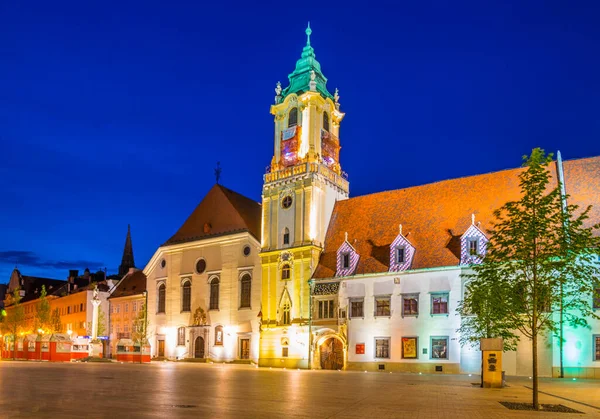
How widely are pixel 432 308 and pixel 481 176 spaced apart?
1081 cm

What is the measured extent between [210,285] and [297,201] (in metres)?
12.3

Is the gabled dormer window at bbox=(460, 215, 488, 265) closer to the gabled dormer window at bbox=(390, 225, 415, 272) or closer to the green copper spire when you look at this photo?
the gabled dormer window at bbox=(390, 225, 415, 272)

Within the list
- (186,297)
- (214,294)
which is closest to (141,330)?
(186,297)

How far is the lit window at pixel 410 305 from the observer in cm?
4088

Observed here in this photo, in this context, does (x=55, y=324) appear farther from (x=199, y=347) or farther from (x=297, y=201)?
(x=297, y=201)

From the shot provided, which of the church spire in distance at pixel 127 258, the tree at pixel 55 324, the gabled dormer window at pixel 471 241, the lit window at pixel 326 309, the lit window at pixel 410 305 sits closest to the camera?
the gabled dormer window at pixel 471 241

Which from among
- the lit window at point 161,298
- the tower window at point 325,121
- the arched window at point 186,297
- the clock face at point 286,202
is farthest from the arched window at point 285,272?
the lit window at point 161,298

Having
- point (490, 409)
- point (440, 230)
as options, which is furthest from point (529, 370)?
point (490, 409)

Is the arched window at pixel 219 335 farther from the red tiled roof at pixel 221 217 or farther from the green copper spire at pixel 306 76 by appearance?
the green copper spire at pixel 306 76

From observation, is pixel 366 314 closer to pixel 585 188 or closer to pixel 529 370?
pixel 529 370

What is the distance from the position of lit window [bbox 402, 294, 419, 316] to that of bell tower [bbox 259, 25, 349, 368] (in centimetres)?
814

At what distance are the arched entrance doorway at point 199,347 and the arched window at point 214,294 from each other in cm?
302

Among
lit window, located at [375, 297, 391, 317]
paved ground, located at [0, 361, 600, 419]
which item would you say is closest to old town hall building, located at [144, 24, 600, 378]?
lit window, located at [375, 297, 391, 317]

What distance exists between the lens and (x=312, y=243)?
47.7 meters
